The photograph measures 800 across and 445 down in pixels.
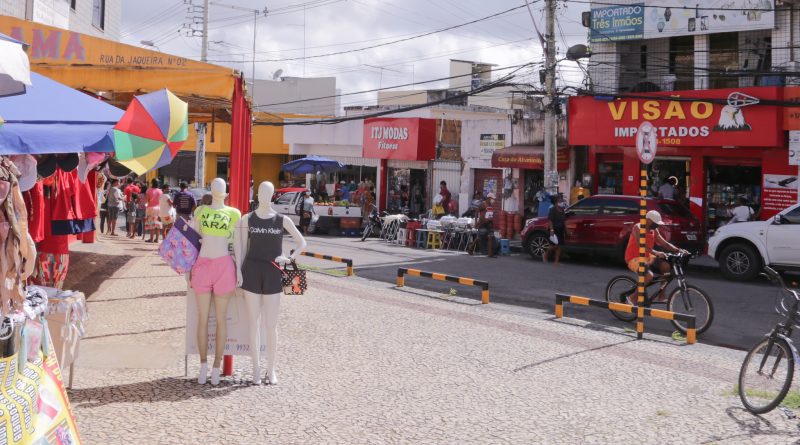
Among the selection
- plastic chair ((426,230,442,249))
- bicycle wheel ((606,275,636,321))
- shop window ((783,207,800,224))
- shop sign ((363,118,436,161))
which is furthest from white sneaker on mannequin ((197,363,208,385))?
shop sign ((363,118,436,161))

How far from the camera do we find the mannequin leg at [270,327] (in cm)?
812

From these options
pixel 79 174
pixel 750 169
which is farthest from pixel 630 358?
pixel 750 169

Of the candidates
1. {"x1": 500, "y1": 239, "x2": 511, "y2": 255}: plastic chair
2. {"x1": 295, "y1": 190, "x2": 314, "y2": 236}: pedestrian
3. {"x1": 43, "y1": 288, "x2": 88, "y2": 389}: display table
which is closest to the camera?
{"x1": 43, "y1": 288, "x2": 88, "y2": 389}: display table

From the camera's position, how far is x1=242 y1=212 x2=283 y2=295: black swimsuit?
317 inches

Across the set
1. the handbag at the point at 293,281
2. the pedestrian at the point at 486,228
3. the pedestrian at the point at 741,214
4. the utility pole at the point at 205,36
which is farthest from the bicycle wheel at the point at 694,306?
the utility pole at the point at 205,36

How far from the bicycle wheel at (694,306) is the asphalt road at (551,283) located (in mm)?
253

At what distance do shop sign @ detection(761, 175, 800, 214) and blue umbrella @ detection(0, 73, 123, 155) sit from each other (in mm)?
18979

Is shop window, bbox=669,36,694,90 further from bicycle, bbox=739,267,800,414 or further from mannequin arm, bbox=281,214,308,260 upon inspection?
mannequin arm, bbox=281,214,308,260

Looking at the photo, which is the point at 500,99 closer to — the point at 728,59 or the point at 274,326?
the point at 728,59

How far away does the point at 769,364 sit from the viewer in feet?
24.8

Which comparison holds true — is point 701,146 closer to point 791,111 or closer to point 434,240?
point 791,111

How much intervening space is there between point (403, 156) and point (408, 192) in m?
1.61

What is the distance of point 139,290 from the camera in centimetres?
1385

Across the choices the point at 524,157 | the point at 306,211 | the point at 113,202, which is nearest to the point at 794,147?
the point at 524,157
